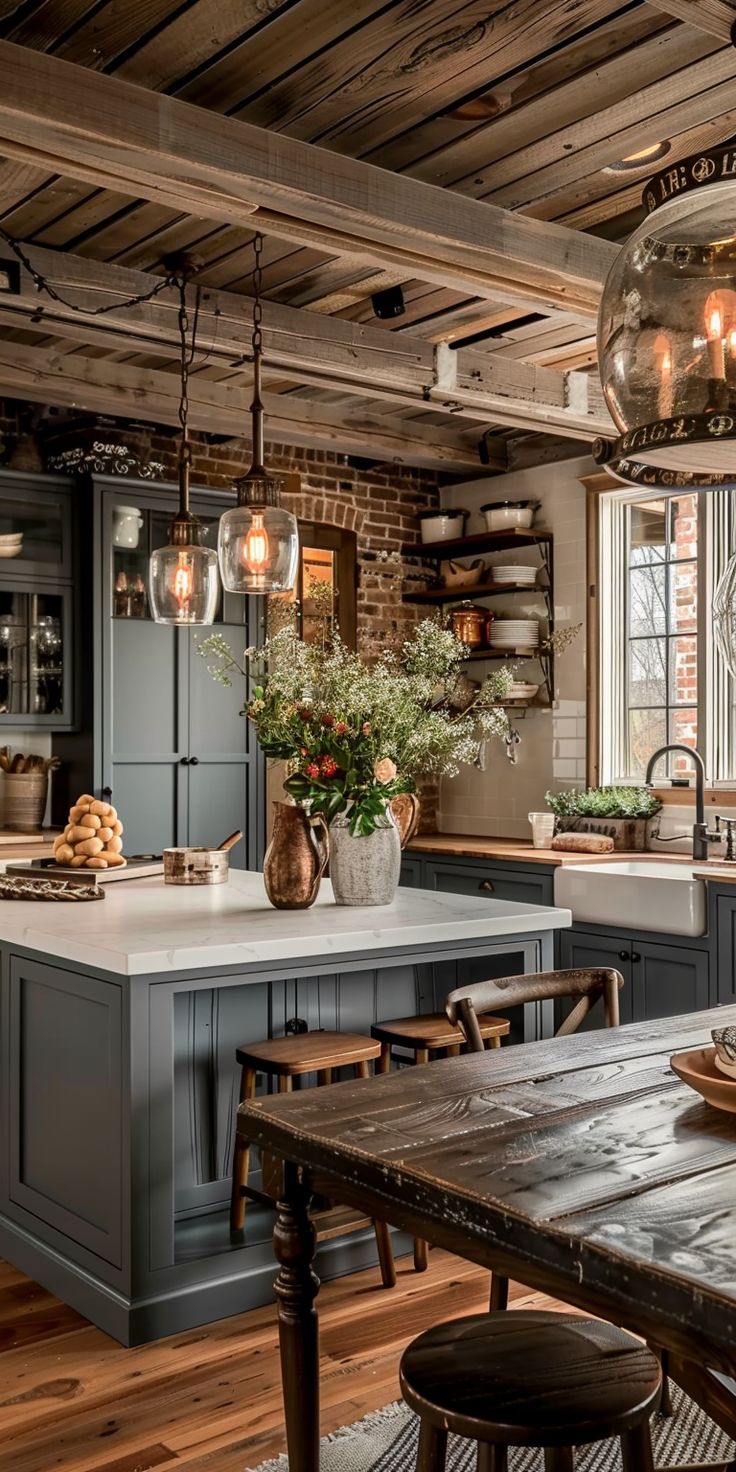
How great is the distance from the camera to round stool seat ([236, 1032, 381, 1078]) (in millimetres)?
2867

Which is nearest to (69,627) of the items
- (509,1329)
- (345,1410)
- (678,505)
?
(678,505)

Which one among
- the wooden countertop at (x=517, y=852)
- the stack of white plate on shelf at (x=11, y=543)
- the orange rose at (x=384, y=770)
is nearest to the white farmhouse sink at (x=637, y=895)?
the wooden countertop at (x=517, y=852)

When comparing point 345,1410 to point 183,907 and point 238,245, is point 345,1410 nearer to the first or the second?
point 183,907

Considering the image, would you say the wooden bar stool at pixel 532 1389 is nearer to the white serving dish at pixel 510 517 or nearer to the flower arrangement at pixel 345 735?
the flower arrangement at pixel 345 735

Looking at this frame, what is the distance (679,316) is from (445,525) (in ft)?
16.5

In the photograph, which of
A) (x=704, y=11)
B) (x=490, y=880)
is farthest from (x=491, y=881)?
(x=704, y=11)

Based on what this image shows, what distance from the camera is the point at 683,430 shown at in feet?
4.77

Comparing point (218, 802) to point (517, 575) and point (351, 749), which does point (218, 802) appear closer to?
point (517, 575)

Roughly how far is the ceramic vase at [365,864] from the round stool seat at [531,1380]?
1818mm

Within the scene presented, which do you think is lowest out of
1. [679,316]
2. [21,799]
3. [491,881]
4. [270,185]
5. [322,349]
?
[491,881]

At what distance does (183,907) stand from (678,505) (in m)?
3.17

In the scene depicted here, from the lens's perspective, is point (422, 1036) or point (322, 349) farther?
point (322, 349)

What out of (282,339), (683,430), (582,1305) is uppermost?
(282,339)

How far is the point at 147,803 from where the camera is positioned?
545 cm
